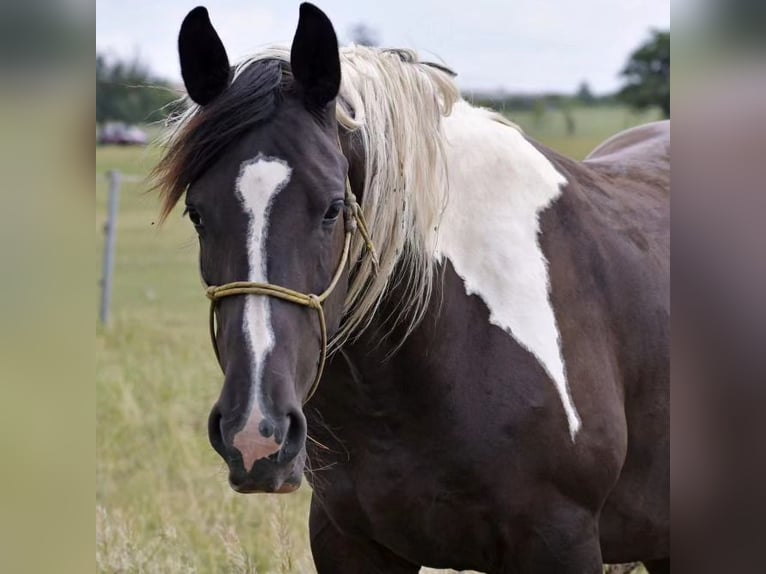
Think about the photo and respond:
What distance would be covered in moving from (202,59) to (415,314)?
79 cm

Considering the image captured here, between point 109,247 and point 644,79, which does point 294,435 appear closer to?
point 109,247

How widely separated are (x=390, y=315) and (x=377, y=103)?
52 centimetres

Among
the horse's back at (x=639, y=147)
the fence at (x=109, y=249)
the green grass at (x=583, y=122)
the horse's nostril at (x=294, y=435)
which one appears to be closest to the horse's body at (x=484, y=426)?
the horse's nostril at (x=294, y=435)

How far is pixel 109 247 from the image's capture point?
34.3 feet

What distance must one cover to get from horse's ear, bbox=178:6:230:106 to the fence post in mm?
8379

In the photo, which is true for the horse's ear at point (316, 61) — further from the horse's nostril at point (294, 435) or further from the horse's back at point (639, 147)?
the horse's back at point (639, 147)

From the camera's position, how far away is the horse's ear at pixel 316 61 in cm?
213

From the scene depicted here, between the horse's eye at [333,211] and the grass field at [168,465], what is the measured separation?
511 mm

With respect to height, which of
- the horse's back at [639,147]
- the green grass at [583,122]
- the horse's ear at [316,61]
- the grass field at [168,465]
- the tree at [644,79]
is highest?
the tree at [644,79]

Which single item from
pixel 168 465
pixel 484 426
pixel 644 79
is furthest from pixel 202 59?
pixel 644 79

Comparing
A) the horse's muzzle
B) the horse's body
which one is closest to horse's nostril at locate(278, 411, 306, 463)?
the horse's muzzle

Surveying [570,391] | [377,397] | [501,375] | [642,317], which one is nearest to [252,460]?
[377,397]
